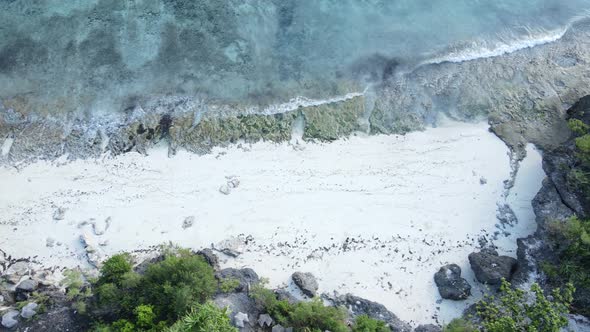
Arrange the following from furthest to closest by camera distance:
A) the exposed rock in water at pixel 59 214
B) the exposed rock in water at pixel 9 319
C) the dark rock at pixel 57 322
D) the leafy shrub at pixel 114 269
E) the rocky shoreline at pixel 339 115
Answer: the rocky shoreline at pixel 339 115
the exposed rock in water at pixel 59 214
the leafy shrub at pixel 114 269
the dark rock at pixel 57 322
the exposed rock in water at pixel 9 319

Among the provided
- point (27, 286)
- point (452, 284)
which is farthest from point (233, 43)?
point (452, 284)

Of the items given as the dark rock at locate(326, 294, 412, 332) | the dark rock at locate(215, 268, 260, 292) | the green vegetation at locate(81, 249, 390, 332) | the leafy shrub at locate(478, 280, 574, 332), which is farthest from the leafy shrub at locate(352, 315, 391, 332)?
the dark rock at locate(215, 268, 260, 292)

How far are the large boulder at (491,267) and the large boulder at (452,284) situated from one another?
2.43ft

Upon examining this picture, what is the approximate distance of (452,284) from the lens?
72.1ft

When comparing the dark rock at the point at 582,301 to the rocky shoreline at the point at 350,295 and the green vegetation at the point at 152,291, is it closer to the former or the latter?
the rocky shoreline at the point at 350,295

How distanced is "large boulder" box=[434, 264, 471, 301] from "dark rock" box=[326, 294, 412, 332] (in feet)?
7.76

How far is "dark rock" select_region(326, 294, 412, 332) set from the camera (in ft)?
68.6

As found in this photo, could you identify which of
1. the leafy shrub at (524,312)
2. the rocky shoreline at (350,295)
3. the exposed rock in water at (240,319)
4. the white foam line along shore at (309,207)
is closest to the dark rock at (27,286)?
the rocky shoreline at (350,295)

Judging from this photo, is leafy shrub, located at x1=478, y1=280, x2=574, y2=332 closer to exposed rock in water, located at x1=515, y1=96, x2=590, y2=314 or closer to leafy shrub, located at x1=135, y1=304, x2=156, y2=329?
exposed rock in water, located at x1=515, y1=96, x2=590, y2=314

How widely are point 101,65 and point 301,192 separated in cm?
1389

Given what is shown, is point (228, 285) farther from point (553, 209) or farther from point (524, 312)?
point (553, 209)

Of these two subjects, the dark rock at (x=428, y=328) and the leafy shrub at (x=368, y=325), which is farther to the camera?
the dark rock at (x=428, y=328)

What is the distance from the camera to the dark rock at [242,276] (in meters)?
21.5

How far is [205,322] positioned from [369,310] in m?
7.22
